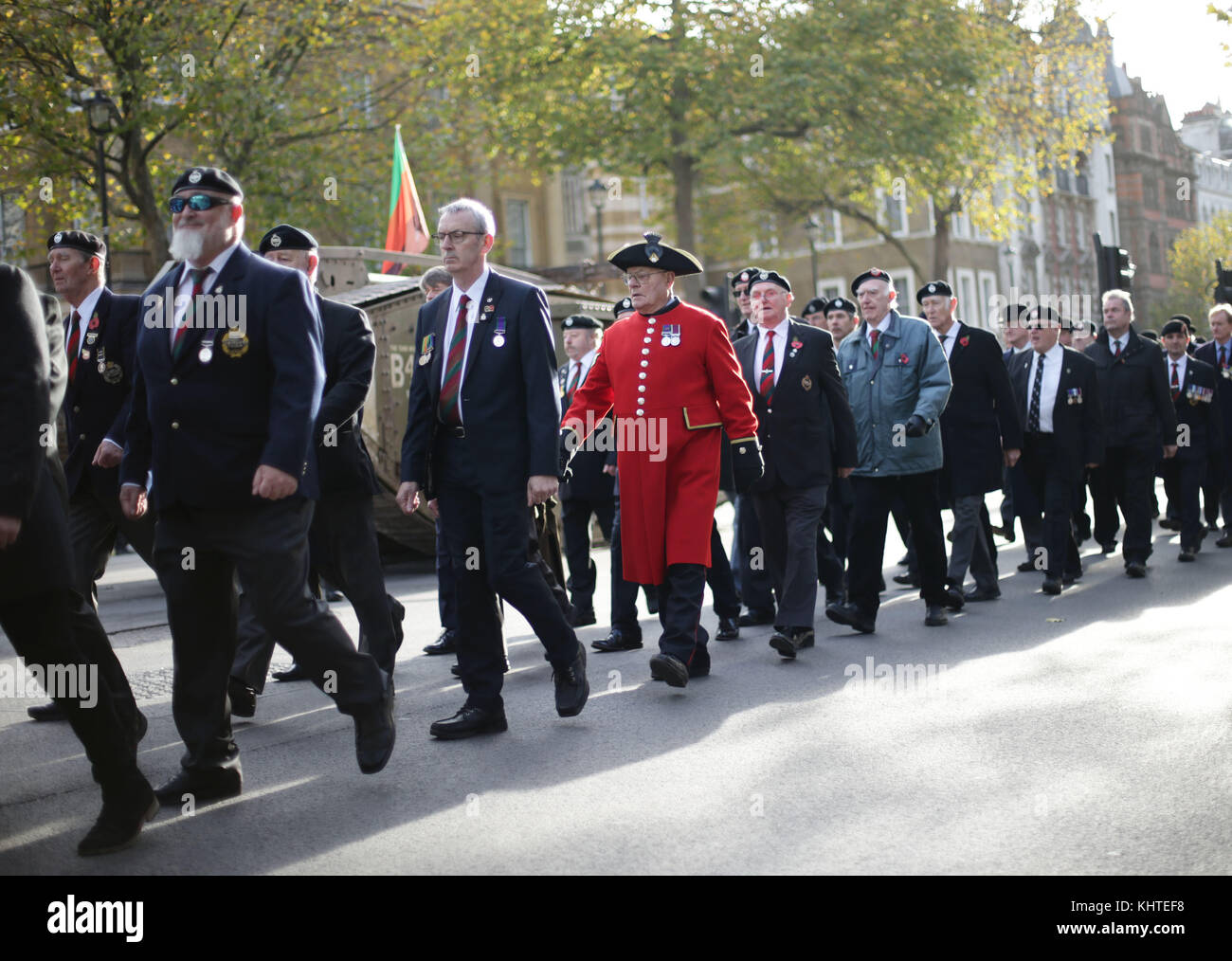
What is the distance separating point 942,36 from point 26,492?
3106 centimetres

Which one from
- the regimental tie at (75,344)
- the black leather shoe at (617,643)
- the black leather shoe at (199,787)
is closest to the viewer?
→ the black leather shoe at (199,787)

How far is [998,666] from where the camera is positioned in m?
7.68

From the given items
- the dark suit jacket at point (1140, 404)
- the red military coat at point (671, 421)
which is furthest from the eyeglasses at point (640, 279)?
the dark suit jacket at point (1140, 404)

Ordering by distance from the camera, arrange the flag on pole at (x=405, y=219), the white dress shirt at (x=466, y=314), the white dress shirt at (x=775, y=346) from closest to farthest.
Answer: the white dress shirt at (x=466, y=314) < the white dress shirt at (x=775, y=346) < the flag on pole at (x=405, y=219)

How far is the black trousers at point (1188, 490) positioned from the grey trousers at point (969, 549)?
9.64ft

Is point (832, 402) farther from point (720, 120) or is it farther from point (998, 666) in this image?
point (720, 120)

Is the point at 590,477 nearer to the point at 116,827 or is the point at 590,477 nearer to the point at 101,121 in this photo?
→ the point at 116,827

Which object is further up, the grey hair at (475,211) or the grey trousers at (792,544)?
the grey hair at (475,211)

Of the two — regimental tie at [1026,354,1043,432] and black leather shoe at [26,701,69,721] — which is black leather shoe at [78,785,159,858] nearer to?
black leather shoe at [26,701,69,721]

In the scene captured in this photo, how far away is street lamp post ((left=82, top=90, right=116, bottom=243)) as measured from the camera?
63.9ft

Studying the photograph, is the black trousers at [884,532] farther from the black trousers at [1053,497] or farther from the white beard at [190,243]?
the white beard at [190,243]

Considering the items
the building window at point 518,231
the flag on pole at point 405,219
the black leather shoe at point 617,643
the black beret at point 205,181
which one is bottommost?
the black leather shoe at point 617,643

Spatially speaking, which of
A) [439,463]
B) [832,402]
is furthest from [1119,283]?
[439,463]

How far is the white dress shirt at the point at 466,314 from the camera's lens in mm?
6285
